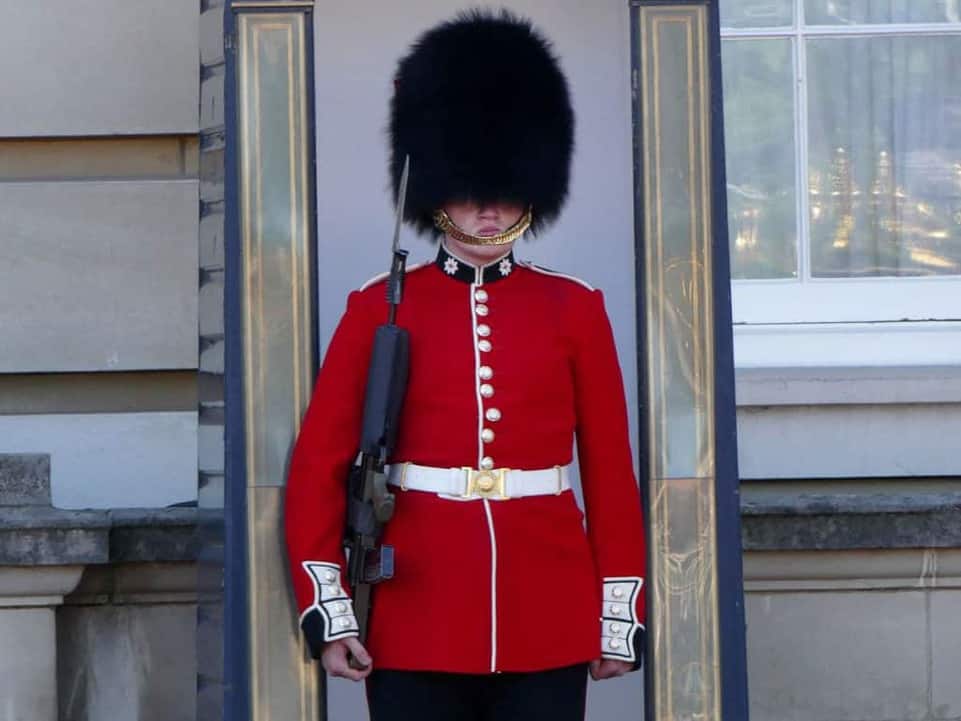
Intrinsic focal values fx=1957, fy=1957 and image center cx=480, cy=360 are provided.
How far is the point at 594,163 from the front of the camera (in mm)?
3340

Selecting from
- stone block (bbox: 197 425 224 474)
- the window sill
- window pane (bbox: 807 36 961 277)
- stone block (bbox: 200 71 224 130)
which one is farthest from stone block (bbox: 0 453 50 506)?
window pane (bbox: 807 36 961 277)

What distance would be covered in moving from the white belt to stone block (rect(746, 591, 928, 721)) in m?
1.23

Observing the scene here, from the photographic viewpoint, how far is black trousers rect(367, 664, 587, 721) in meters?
2.68

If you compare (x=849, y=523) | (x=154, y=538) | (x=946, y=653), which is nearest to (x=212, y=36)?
(x=154, y=538)

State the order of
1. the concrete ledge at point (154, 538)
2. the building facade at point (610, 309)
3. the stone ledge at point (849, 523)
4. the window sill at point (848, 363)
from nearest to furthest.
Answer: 1. the building facade at point (610, 309)
2. the concrete ledge at point (154, 538)
3. the stone ledge at point (849, 523)
4. the window sill at point (848, 363)

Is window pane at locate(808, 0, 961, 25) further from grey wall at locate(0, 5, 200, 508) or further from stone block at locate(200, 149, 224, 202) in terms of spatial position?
stone block at locate(200, 149, 224, 202)

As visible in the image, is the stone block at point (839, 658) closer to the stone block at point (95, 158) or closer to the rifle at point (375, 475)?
the rifle at point (375, 475)

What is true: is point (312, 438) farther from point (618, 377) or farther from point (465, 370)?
point (618, 377)

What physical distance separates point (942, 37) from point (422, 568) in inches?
81.4

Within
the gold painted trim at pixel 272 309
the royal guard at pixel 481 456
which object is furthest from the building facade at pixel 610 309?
the royal guard at pixel 481 456

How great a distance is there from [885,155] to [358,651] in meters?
2.02

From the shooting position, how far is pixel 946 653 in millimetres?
3857

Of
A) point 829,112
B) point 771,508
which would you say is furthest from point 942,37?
point 771,508

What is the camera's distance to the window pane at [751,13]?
13.5ft
